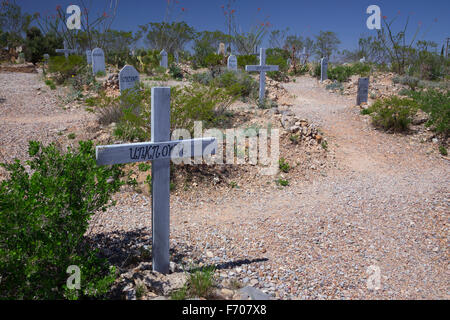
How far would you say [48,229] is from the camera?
2.36 metres

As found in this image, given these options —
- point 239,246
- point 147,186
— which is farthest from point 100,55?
point 239,246

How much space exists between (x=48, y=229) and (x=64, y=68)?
1277cm

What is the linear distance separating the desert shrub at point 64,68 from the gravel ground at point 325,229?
22.7 ft

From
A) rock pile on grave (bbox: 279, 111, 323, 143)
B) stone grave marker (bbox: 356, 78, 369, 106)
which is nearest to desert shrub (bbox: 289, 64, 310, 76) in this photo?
stone grave marker (bbox: 356, 78, 369, 106)

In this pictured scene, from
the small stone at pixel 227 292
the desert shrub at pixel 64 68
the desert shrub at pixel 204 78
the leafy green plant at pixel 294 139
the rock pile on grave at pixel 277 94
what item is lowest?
the small stone at pixel 227 292

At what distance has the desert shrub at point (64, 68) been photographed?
1338cm

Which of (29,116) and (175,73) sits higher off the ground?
(175,73)

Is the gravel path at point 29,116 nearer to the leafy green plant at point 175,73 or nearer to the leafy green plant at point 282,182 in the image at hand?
the leafy green plant at point 282,182

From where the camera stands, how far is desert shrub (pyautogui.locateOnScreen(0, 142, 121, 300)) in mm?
2180

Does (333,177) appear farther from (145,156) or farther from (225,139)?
(145,156)

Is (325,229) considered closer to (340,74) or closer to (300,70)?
(340,74)

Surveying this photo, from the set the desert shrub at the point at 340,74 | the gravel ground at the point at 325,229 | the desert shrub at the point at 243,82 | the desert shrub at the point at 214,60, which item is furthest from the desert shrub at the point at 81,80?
the desert shrub at the point at 340,74

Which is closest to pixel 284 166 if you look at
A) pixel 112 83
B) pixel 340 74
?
pixel 112 83

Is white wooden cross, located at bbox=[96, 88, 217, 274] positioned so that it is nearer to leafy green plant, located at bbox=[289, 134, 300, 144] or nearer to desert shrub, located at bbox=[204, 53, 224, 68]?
leafy green plant, located at bbox=[289, 134, 300, 144]
